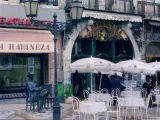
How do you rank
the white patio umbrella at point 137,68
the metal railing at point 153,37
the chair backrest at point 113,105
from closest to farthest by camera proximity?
the chair backrest at point 113,105
the white patio umbrella at point 137,68
the metal railing at point 153,37

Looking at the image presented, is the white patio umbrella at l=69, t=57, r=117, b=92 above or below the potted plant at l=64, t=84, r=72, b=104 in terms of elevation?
above

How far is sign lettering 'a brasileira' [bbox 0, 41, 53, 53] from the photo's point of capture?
16.8 meters

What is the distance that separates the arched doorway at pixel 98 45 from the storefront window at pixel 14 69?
9.04 ft

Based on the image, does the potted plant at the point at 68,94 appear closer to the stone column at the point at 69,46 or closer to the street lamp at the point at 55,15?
the stone column at the point at 69,46

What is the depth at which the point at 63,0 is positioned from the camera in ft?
65.6

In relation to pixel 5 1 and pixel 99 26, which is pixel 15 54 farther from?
pixel 99 26

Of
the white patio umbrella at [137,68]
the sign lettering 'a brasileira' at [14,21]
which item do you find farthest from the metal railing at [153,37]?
the white patio umbrella at [137,68]

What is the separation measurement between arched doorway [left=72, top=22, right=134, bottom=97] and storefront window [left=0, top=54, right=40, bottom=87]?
2755 mm

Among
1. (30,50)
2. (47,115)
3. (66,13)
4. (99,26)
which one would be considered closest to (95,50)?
(99,26)

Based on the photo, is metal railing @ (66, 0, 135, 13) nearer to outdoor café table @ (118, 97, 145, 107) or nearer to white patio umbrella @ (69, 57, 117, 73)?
white patio umbrella @ (69, 57, 117, 73)

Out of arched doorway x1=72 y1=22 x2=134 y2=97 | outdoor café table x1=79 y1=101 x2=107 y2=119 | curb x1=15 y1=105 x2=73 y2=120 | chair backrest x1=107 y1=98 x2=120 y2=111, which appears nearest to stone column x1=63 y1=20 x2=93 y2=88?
arched doorway x1=72 y1=22 x2=134 y2=97

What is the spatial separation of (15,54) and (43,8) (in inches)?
110

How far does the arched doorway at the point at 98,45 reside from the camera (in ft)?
68.8

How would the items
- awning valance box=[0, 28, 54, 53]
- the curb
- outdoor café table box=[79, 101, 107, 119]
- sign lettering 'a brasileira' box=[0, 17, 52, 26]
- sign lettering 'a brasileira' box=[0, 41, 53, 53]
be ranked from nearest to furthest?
outdoor café table box=[79, 101, 107, 119], the curb, sign lettering 'a brasileira' box=[0, 41, 53, 53], awning valance box=[0, 28, 54, 53], sign lettering 'a brasileira' box=[0, 17, 52, 26]
